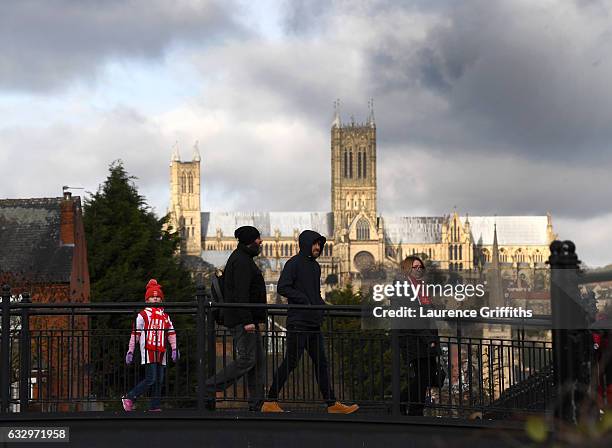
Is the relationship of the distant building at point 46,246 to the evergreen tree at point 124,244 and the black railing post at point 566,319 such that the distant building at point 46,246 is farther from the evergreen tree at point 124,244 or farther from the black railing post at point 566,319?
the black railing post at point 566,319

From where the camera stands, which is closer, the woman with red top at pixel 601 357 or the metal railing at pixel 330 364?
the woman with red top at pixel 601 357

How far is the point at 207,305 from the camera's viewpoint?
11.8m

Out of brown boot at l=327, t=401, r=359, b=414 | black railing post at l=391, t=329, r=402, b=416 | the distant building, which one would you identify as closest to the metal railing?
black railing post at l=391, t=329, r=402, b=416

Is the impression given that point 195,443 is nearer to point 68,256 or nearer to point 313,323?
point 313,323

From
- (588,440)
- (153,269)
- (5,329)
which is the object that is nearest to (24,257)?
(153,269)

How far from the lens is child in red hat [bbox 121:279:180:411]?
12445 millimetres

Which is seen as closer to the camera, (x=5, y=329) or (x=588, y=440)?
(x=588, y=440)

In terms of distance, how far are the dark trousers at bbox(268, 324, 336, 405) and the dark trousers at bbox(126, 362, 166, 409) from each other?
134 centimetres

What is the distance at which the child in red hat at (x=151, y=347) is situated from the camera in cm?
1245

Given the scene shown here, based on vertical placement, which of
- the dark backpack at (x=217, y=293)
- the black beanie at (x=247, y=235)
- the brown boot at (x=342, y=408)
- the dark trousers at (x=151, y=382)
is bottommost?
the brown boot at (x=342, y=408)

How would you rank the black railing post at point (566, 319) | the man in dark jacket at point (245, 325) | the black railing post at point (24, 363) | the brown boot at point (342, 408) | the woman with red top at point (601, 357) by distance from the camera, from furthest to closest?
the black railing post at point (24, 363)
the man in dark jacket at point (245, 325)
the brown boot at point (342, 408)
the woman with red top at point (601, 357)
the black railing post at point (566, 319)

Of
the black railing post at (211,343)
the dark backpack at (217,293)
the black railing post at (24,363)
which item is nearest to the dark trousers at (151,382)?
the black railing post at (211,343)

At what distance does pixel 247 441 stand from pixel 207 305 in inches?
56.4

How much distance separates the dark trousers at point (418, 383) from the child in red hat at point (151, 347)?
2.56 meters
